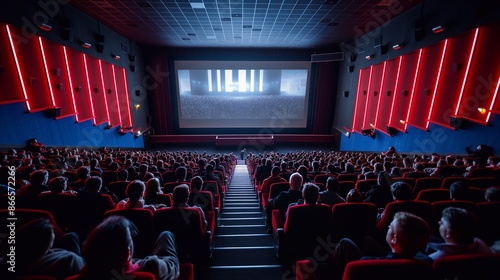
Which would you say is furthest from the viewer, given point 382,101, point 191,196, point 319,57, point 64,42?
point 319,57

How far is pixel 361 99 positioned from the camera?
523 inches

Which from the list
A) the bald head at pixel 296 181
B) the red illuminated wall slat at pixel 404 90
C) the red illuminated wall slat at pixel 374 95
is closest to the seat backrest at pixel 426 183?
the bald head at pixel 296 181

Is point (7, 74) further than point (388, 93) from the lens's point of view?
No

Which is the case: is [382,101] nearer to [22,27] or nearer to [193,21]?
[193,21]

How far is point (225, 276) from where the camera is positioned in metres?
2.51

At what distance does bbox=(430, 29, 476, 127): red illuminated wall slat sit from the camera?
261 inches

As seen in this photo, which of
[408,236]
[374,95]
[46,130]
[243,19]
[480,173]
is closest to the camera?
[408,236]

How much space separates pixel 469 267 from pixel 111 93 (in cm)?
1394

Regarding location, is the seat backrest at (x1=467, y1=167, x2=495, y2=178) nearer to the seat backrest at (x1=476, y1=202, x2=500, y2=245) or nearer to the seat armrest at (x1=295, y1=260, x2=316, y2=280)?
the seat backrest at (x1=476, y1=202, x2=500, y2=245)

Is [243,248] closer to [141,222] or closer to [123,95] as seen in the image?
[141,222]

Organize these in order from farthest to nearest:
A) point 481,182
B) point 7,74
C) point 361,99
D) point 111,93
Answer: point 361,99 < point 111,93 < point 7,74 < point 481,182

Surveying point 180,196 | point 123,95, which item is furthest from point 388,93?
point 123,95

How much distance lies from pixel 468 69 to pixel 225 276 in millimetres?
8425

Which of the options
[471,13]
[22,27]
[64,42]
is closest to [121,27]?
[64,42]
